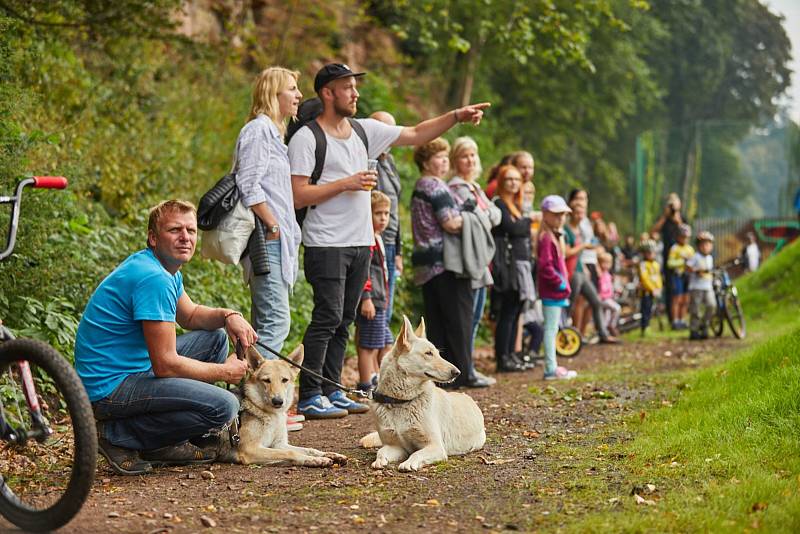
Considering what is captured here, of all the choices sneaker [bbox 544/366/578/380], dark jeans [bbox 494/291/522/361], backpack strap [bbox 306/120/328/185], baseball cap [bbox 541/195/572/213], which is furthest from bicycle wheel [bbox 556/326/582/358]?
backpack strap [bbox 306/120/328/185]

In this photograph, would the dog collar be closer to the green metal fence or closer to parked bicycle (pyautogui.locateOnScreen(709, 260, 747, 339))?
parked bicycle (pyautogui.locateOnScreen(709, 260, 747, 339))

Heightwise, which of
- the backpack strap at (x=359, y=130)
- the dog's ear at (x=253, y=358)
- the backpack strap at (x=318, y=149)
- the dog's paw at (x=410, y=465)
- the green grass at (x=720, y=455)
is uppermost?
the backpack strap at (x=359, y=130)

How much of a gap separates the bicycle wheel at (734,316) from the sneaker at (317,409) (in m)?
8.82

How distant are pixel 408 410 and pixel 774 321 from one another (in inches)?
468

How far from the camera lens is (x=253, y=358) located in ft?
19.9

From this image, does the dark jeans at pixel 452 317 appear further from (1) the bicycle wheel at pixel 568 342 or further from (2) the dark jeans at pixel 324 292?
(1) the bicycle wheel at pixel 568 342

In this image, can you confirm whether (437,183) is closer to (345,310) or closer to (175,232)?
(345,310)

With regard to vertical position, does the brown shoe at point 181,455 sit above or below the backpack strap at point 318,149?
below

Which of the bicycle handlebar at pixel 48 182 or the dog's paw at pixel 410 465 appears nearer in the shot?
the bicycle handlebar at pixel 48 182

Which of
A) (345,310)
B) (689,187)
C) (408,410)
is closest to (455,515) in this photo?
(408,410)

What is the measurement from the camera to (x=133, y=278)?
543cm

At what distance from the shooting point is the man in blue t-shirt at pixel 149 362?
5.45 meters

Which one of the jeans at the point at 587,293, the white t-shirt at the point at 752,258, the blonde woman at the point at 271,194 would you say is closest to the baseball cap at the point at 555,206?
the jeans at the point at 587,293

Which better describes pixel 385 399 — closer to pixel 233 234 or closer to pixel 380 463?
pixel 380 463
